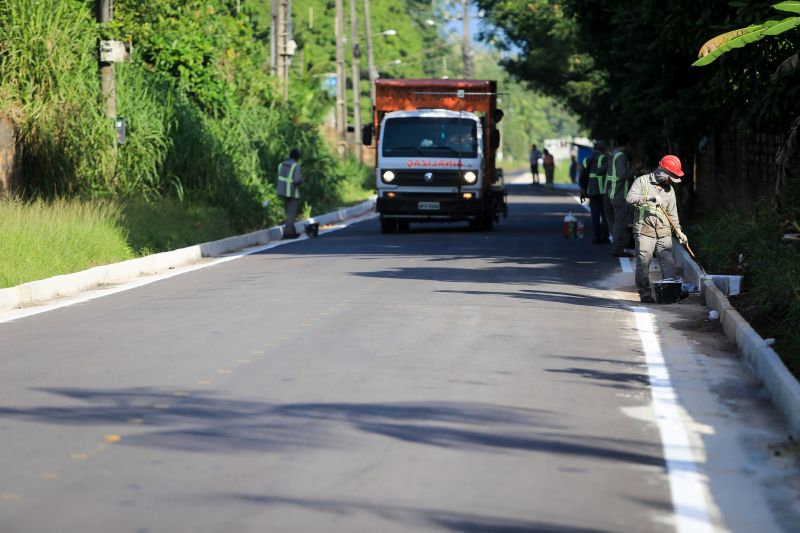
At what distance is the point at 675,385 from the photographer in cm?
1075

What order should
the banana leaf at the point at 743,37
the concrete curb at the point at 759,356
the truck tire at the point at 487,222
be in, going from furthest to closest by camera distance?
1. the truck tire at the point at 487,222
2. the banana leaf at the point at 743,37
3. the concrete curb at the point at 759,356

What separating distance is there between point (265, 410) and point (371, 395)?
34.4 inches

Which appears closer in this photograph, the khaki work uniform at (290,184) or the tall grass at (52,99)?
the tall grass at (52,99)

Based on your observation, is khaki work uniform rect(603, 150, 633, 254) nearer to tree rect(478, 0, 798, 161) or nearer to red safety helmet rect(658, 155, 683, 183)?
tree rect(478, 0, 798, 161)

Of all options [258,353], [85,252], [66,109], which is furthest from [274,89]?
[258,353]

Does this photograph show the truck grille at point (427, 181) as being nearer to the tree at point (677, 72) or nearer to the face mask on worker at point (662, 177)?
the tree at point (677, 72)

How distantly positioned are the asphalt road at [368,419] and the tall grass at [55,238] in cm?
209

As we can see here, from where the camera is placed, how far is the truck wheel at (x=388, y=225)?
32062mm

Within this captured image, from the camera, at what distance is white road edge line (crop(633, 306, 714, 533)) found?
22.6 ft

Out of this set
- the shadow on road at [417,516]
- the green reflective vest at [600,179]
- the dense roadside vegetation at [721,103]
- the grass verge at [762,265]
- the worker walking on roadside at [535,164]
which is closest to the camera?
the shadow on road at [417,516]

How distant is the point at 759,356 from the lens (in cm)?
1118

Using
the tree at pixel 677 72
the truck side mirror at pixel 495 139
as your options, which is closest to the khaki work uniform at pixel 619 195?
the tree at pixel 677 72

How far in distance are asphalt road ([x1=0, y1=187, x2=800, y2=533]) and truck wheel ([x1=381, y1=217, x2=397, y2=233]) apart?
15070 mm

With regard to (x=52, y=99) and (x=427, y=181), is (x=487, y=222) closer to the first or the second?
(x=427, y=181)
